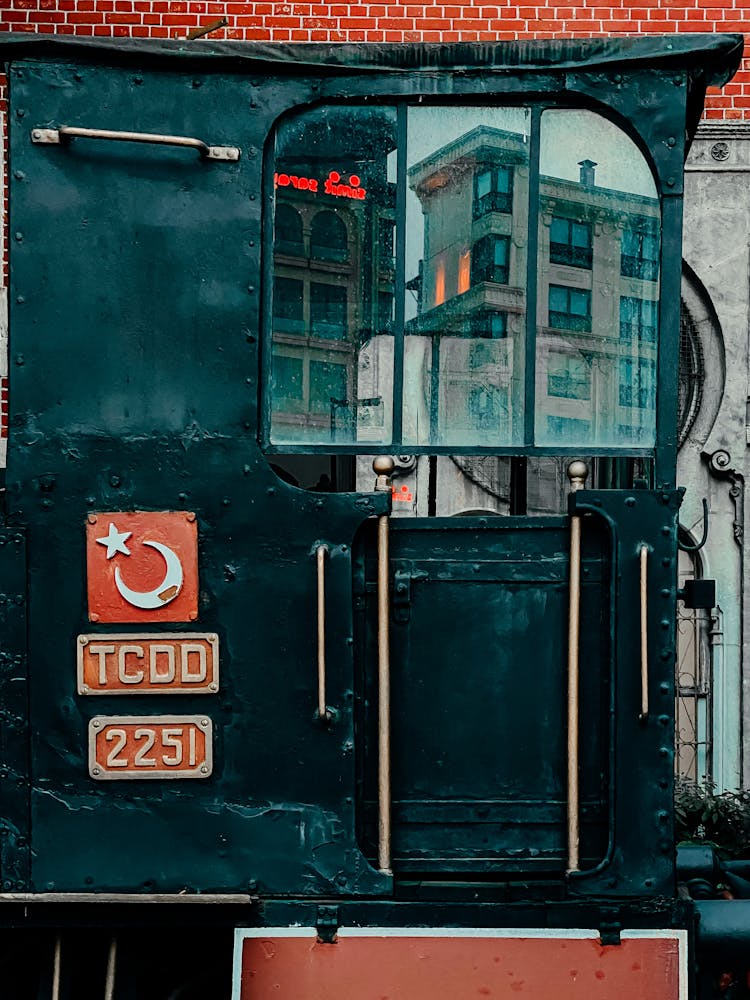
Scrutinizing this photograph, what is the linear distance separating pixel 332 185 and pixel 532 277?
0.64 metres

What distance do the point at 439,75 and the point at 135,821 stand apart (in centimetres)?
231

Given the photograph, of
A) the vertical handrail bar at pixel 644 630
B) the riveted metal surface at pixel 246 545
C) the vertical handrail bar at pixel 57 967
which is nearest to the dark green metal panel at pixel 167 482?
the riveted metal surface at pixel 246 545

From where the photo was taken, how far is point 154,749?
10.2 ft

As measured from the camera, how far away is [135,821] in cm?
Result: 312

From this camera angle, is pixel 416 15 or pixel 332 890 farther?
pixel 416 15

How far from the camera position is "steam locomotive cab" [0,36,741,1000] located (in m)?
3.10

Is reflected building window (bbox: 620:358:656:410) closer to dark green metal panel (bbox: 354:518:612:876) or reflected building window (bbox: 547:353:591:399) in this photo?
reflected building window (bbox: 547:353:591:399)

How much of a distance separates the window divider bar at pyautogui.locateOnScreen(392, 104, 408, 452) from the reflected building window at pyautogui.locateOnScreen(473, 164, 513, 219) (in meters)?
0.22

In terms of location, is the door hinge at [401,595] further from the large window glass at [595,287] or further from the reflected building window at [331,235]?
the reflected building window at [331,235]

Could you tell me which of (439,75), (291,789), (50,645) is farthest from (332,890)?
(439,75)

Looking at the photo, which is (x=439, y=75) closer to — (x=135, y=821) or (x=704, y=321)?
(x=135, y=821)

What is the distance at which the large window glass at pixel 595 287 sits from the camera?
10.5ft

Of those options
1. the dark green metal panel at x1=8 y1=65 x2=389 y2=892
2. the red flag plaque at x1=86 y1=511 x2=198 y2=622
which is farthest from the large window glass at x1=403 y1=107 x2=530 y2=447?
the red flag plaque at x1=86 y1=511 x2=198 y2=622

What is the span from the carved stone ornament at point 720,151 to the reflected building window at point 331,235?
18.7 feet
